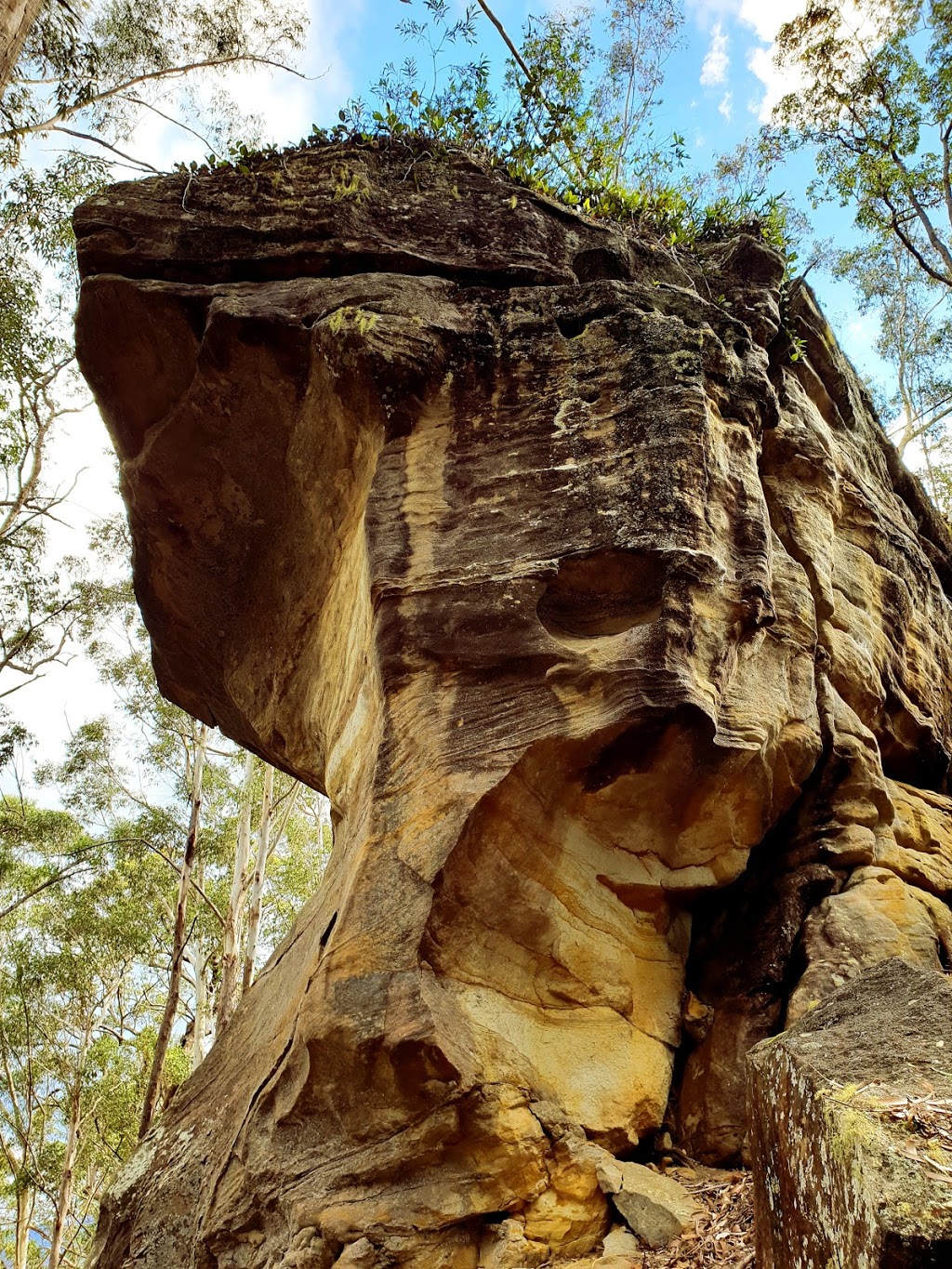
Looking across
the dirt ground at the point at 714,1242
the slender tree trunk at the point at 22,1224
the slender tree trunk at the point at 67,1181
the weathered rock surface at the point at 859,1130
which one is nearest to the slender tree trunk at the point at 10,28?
the weathered rock surface at the point at 859,1130

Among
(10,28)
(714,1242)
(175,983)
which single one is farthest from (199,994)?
(10,28)

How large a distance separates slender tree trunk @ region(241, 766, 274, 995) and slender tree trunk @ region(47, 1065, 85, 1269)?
4.85 metres

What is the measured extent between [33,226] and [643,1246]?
15899 millimetres

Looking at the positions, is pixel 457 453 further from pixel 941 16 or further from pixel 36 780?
pixel 36 780

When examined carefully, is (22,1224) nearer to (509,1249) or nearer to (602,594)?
(509,1249)

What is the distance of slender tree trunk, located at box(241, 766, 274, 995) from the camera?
16.3 metres

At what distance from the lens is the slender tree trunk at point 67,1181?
16438 millimetres

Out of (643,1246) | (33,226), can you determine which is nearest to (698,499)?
(643,1246)

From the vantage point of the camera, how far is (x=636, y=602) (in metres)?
6.26

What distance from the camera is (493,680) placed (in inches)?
239

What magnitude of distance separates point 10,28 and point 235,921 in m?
13.4

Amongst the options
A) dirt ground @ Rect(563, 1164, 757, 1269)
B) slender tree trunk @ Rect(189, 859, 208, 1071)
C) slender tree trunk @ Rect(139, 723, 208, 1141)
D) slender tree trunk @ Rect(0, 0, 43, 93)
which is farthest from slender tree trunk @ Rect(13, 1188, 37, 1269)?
slender tree trunk @ Rect(0, 0, 43, 93)

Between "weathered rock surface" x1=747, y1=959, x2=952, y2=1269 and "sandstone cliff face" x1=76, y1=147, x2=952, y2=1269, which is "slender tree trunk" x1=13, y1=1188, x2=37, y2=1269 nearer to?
"sandstone cliff face" x1=76, y1=147, x2=952, y2=1269

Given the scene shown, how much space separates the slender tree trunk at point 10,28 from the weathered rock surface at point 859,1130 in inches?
337
